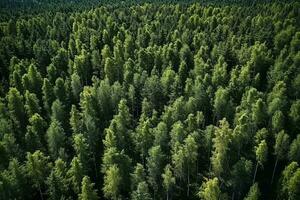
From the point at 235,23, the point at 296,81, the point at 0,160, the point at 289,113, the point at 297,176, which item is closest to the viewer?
the point at 297,176

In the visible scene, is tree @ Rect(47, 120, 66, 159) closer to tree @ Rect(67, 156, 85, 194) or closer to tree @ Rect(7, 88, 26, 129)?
tree @ Rect(67, 156, 85, 194)

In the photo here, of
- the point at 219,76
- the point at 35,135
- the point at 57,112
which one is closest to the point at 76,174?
the point at 35,135

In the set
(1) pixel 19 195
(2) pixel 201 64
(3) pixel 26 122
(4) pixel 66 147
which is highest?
(2) pixel 201 64

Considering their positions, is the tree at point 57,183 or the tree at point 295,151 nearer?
the tree at point 57,183

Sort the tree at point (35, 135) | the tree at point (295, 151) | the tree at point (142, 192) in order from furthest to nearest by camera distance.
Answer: the tree at point (35, 135)
the tree at point (295, 151)
the tree at point (142, 192)

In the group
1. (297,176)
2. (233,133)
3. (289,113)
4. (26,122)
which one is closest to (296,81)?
(289,113)

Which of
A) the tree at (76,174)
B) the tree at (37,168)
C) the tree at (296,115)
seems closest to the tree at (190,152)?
the tree at (76,174)

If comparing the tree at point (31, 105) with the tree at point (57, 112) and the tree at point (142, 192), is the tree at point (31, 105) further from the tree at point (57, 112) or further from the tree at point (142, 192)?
the tree at point (142, 192)

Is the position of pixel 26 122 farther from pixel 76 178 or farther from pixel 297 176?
pixel 297 176

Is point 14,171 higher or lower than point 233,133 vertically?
lower
